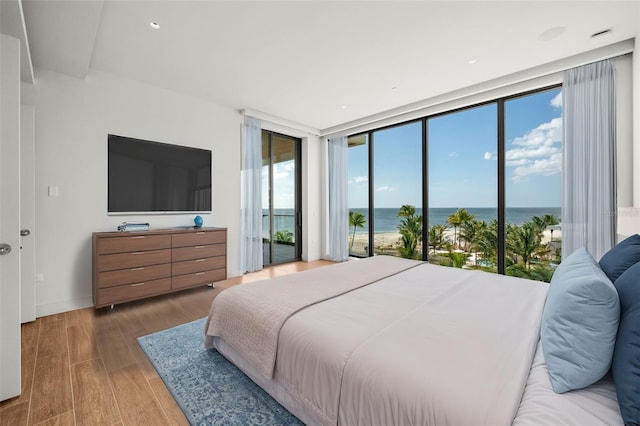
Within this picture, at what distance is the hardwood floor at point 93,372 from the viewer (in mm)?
1516

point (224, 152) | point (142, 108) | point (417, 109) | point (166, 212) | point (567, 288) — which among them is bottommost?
point (567, 288)

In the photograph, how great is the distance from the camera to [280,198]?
553 centimetres

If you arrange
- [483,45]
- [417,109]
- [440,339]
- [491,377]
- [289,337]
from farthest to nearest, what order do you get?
[417,109], [483,45], [289,337], [440,339], [491,377]

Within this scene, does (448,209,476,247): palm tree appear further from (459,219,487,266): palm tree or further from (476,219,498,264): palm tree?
(476,219,498,264): palm tree

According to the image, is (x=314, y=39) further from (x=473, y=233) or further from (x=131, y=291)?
(x=473, y=233)

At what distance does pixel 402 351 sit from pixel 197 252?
3.19 metres

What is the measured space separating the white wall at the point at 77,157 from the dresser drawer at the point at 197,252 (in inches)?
22.1

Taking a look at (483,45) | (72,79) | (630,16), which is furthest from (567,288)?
(72,79)

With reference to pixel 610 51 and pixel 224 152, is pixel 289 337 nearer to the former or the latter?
pixel 224 152

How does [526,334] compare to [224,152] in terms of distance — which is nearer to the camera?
[526,334]

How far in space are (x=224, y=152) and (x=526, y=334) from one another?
4.28 m

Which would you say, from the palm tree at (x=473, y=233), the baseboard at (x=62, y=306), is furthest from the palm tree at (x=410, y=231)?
the baseboard at (x=62, y=306)

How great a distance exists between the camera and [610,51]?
2.79 m

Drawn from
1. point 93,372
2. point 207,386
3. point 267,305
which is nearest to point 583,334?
point 267,305
